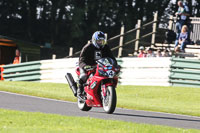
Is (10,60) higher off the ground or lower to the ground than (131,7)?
lower

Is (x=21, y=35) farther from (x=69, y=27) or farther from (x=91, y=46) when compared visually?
(x=91, y=46)

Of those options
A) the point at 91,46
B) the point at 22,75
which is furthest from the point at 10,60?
the point at 91,46

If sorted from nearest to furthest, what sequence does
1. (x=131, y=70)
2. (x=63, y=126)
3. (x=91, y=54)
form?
(x=63, y=126)
(x=91, y=54)
(x=131, y=70)

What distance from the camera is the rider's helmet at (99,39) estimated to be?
12430 mm

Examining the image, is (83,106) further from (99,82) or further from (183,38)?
(183,38)

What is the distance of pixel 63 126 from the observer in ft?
31.3

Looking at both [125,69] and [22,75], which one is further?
[22,75]

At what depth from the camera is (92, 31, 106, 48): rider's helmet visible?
1243 cm

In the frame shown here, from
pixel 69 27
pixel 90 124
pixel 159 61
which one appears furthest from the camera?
pixel 69 27

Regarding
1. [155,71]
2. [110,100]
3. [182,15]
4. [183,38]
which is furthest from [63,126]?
[182,15]

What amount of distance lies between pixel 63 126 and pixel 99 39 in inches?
133

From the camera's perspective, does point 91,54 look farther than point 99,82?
Yes

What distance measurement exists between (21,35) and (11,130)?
125 feet

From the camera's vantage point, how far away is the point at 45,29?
154 feet
